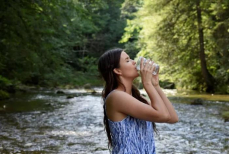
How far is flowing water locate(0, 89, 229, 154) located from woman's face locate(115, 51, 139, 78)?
4.57 m

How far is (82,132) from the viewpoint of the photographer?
29.4 feet

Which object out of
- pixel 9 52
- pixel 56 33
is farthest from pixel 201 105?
pixel 9 52

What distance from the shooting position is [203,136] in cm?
848

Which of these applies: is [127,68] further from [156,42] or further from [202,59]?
[156,42]

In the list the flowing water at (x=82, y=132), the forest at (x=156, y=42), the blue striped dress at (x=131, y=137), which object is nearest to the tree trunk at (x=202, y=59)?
the forest at (x=156, y=42)

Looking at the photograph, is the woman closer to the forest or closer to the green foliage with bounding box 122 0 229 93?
the forest

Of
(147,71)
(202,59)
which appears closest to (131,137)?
(147,71)

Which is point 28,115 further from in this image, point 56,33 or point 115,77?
point 115,77

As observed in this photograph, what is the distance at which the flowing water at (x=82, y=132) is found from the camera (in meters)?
7.10

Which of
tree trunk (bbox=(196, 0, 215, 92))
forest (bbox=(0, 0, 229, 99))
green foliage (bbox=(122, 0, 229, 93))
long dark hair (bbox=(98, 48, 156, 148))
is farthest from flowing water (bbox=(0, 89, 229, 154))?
tree trunk (bbox=(196, 0, 215, 92))

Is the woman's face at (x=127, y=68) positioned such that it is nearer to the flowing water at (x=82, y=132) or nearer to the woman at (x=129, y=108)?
the woman at (x=129, y=108)

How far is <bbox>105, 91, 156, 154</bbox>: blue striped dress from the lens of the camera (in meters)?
2.34

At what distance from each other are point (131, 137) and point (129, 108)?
0.20 m

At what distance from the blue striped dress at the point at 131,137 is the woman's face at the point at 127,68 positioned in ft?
0.94
